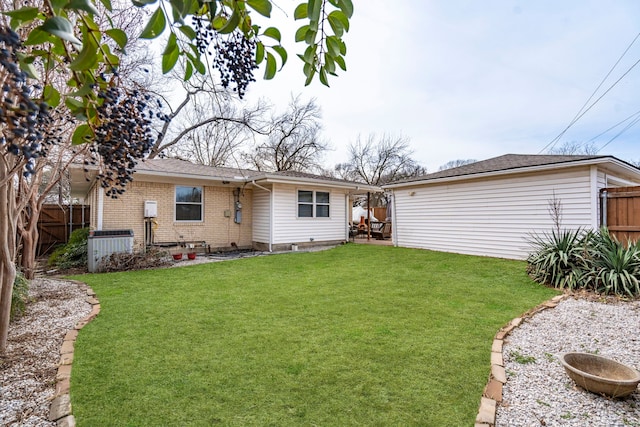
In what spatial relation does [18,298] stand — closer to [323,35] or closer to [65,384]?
[65,384]

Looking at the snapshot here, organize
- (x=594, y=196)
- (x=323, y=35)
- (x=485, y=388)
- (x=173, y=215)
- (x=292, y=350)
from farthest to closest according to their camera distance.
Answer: (x=173, y=215) → (x=594, y=196) → (x=292, y=350) → (x=485, y=388) → (x=323, y=35)

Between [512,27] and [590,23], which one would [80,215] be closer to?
[512,27]

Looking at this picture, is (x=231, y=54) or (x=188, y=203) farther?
(x=188, y=203)

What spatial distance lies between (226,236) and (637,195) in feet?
37.7

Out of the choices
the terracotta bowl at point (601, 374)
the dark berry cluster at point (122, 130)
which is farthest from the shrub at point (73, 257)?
the terracotta bowl at point (601, 374)

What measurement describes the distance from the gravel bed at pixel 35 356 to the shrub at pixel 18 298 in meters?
0.09

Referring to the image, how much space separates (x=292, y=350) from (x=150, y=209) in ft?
27.4

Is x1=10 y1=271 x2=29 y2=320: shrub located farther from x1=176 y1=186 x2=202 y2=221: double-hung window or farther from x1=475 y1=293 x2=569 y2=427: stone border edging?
Result: x1=176 y1=186 x2=202 y2=221: double-hung window

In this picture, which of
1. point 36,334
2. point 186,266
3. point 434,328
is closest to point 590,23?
point 434,328

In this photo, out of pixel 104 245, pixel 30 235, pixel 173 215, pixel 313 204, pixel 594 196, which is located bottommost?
pixel 104 245

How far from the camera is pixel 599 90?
11492 mm

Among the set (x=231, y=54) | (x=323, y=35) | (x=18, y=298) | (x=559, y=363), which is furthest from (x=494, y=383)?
(x=18, y=298)

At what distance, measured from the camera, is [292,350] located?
10.8 feet

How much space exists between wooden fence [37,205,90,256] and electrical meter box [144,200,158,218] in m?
4.65
